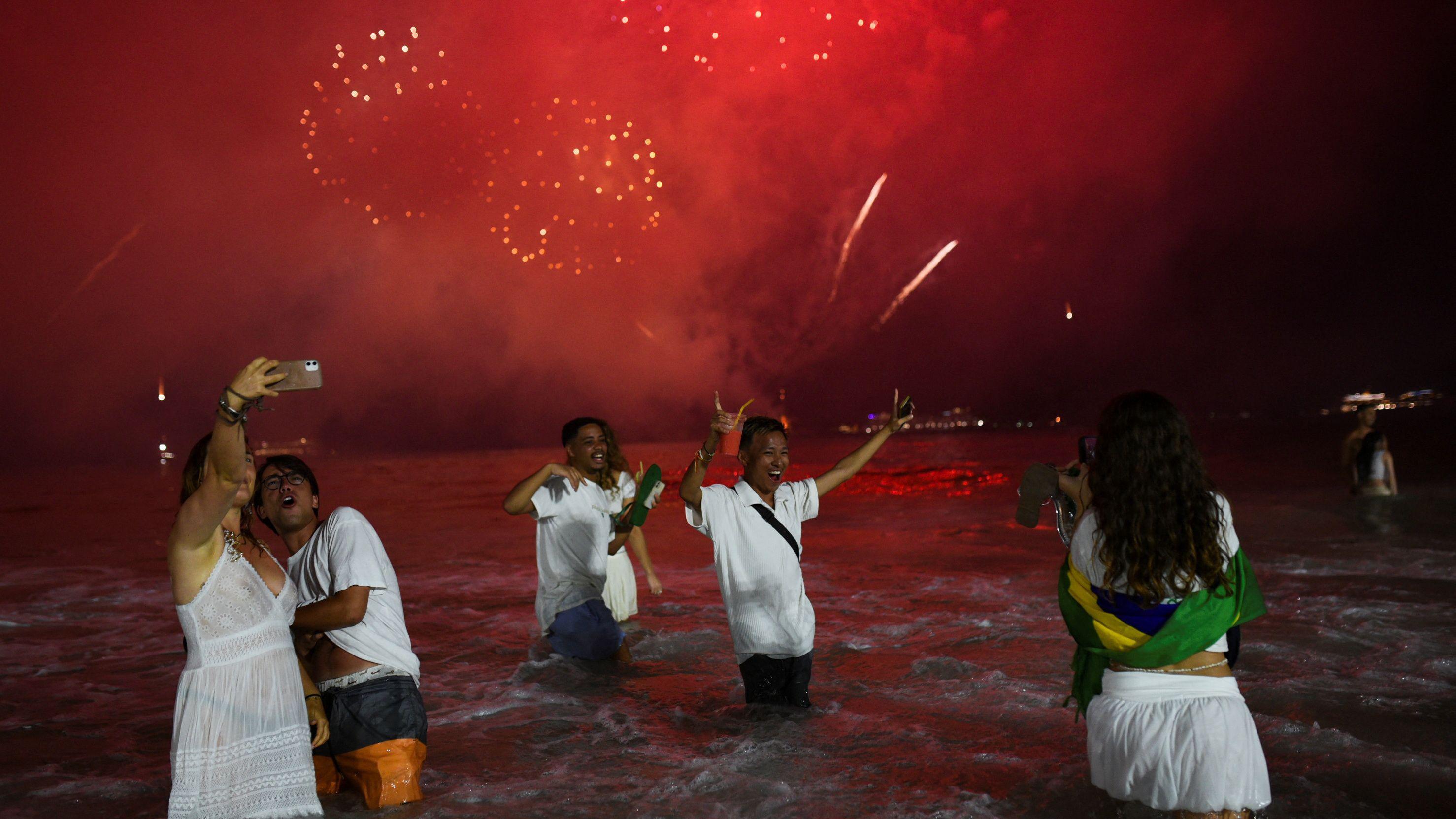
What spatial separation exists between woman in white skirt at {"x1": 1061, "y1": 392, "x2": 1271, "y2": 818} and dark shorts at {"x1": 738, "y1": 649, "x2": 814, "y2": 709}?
235cm

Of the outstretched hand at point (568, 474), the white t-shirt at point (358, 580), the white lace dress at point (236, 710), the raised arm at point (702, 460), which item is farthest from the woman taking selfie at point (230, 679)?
the outstretched hand at point (568, 474)

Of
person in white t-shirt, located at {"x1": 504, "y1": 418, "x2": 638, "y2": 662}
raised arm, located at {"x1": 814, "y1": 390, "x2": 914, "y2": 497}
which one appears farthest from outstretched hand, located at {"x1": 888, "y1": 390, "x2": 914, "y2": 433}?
person in white t-shirt, located at {"x1": 504, "y1": 418, "x2": 638, "y2": 662}

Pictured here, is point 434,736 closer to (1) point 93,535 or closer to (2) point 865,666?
(2) point 865,666

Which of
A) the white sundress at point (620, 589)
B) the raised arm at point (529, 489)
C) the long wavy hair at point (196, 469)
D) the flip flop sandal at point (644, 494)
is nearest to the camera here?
the long wavy hair at point (196, 469)

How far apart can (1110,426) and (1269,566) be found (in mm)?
10750

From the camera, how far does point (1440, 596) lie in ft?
31.7

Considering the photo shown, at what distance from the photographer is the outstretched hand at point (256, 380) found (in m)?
2.89

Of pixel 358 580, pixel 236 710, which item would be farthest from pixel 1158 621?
pixel 236 710

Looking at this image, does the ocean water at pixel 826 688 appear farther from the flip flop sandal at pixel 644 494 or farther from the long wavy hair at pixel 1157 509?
the long wavy hair at pixel 1157 509

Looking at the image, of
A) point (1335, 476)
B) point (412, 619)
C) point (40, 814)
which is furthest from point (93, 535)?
point (1335, 476)

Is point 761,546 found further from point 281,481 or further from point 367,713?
point 281,481

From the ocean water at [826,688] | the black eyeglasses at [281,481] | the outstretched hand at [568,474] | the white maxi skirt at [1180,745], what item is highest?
the black eyeglasses at [281,481]

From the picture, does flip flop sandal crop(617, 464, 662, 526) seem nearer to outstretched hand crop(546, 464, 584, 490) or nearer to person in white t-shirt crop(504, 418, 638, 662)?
person in white t-shirt crop(504, 418, 638, 662)

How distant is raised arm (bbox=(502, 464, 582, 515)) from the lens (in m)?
6.75
